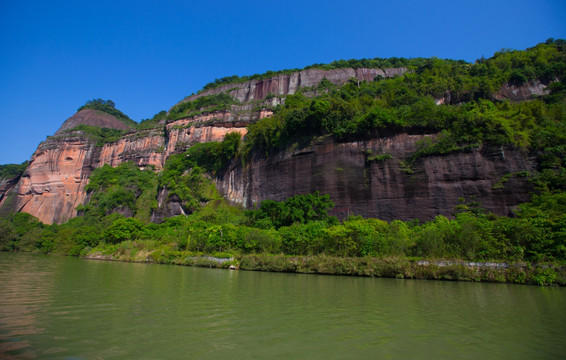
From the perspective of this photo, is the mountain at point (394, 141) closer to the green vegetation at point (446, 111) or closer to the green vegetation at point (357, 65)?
the green vegetation at point (446, 111)

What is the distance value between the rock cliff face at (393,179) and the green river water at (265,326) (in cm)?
1973

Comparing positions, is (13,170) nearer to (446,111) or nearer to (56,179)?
(56,179)

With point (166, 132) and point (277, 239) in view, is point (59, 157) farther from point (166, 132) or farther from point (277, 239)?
point (277, 239)

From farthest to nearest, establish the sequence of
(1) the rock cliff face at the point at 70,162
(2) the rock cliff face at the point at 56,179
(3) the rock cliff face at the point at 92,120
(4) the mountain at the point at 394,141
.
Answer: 1. (3) the rock cliff face at the point at 92,120
2. (2) the rock cliff face at the point at 56,179
3. (1) the rock cliff face at the point at 70,162
4. (4) the mountain at the point at 394,141

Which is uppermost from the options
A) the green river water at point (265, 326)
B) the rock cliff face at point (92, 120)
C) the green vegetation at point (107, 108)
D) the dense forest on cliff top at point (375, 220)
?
the green vegetation at point (107, 108)

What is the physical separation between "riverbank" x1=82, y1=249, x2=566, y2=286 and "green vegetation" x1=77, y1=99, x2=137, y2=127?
283ft

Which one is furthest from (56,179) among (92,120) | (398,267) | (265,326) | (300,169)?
(265,326)

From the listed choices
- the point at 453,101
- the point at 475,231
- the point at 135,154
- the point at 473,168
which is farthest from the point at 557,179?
the point at 135,154

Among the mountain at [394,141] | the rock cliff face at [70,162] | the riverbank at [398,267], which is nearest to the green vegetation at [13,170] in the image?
the rock cliff face at [70,162]

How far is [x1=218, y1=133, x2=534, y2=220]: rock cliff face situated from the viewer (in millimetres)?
28420

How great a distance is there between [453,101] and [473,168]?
1453cm

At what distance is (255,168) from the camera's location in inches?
1722

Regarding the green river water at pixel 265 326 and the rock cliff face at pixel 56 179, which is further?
the rock cliff face at pixel 56 179

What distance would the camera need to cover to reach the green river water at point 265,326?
5008 mm
